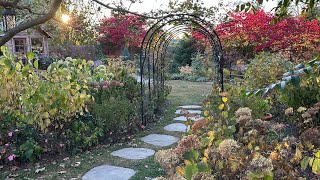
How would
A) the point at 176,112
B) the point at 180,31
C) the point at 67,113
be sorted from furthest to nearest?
the point at 180,31 → the point at 176,112 → the point at 67,113

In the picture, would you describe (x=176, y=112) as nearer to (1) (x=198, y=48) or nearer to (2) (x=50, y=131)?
(2) (x=50, y=131)

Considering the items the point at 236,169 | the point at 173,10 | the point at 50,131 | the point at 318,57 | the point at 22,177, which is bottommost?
the point at 22,177

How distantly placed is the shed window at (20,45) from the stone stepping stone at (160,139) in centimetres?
1181

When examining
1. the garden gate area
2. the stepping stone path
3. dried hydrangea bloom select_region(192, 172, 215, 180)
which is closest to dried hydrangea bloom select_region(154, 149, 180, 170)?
the garden gate area

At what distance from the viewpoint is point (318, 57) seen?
955mm

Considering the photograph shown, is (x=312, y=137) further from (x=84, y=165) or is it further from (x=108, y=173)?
Result: (x=84, y=165)

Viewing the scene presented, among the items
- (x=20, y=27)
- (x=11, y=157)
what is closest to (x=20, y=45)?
(x=11, y=157)

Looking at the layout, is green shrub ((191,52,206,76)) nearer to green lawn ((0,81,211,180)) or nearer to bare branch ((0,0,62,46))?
green lawn ((0,81,211,180))

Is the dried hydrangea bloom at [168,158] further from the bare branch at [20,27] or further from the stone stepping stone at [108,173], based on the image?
the stone stepping stone at [108,173]

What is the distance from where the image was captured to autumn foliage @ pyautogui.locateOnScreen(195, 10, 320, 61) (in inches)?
317

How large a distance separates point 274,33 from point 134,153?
6.25 meters

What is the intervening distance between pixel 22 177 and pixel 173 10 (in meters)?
2.20

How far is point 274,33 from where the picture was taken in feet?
27.2

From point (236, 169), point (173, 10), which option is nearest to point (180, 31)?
point (173, 10)
